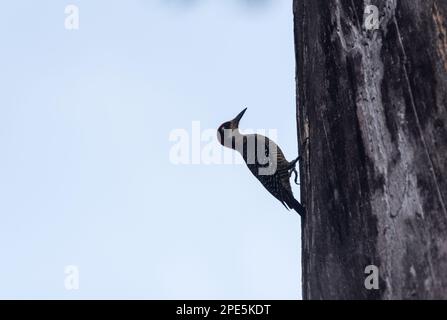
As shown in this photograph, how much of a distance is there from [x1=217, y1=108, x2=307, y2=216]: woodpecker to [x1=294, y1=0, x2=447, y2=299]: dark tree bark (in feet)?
8.06

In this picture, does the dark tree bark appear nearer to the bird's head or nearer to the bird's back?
the bird's back

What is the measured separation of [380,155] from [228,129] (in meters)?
4.51

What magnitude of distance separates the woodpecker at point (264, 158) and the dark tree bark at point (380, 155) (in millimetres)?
2456

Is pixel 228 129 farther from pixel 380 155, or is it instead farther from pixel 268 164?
pixel 380 155

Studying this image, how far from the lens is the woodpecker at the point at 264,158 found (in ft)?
23.6

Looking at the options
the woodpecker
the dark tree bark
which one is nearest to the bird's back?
the woodpecker

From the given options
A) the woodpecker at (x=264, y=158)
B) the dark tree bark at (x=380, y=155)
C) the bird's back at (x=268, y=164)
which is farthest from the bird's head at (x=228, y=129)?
the dark tree bark at (x=380, y=155)

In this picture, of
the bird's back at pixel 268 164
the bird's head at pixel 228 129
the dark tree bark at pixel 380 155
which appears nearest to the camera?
the dark tree bark at pixel 380 155

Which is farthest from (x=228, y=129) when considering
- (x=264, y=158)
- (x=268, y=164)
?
(x=268, y=164)

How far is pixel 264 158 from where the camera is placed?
770cm

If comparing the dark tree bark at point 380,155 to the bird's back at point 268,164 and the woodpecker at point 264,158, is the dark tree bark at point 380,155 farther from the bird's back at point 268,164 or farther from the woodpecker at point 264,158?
the bird's back at point 268,164

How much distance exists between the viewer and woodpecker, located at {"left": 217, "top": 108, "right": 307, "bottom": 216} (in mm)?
7195

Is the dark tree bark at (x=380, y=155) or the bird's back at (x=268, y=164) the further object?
the bird's back at (x=268, y=164)
